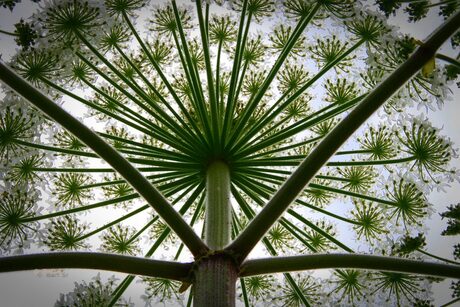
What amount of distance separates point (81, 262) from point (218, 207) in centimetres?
194

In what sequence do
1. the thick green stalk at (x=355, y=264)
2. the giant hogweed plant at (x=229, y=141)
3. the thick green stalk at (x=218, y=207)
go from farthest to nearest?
1. the giant hogweed plant at (x=229, y=141)
2. the thick green stalk at (x=218, y=207)
3. the thick green stalk at (x=355, y=264)

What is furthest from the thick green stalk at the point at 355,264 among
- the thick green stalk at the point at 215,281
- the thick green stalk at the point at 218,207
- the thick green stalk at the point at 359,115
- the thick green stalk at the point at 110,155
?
the thick green stalk at the point at 218,207

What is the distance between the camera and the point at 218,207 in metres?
5.36

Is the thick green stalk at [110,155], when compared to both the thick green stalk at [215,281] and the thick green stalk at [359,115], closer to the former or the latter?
the thick green stalk at [215,281]

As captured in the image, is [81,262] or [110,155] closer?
[81,262]

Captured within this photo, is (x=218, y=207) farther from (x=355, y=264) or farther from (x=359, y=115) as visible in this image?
(x=359, y=115)

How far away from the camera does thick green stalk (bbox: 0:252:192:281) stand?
3.62 meters

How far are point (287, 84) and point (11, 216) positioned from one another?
14.2ft

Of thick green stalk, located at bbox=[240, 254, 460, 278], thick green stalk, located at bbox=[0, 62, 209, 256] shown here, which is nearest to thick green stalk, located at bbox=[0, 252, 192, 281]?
thick green stalk, located at bbox=[0, 62, 209, 256]

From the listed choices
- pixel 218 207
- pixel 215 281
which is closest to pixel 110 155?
pixel 215 281

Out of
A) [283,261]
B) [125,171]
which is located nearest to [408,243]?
[283,261]

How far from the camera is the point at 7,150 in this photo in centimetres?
661

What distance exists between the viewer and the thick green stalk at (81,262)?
362 centimetres

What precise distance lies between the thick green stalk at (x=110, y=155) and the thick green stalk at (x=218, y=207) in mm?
867
